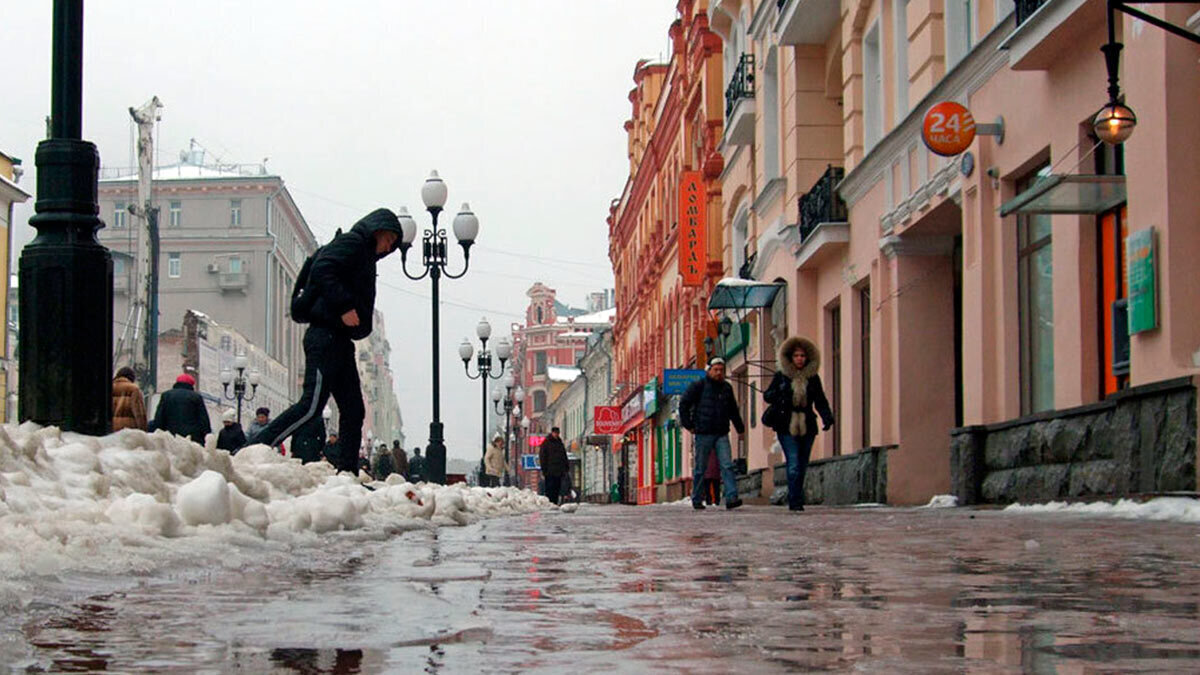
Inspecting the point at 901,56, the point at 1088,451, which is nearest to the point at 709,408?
the point at 901,56

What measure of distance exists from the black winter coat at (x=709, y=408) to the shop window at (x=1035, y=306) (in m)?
3.49

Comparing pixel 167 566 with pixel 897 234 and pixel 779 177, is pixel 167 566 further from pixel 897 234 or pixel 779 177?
pixel 779 177

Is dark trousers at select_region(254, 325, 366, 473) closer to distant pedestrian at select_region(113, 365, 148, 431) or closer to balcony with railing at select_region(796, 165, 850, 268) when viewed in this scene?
distant pedestrian at select_region(113, 365, 148, 431)

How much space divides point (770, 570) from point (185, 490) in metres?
2.18

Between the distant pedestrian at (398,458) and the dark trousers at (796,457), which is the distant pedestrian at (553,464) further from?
the dark trousers at (796,457)

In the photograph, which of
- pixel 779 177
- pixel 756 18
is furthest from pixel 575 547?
pixel 756 18

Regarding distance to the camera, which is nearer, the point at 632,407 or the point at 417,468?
the point at 417,468

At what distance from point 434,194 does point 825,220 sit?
5682 millimetres

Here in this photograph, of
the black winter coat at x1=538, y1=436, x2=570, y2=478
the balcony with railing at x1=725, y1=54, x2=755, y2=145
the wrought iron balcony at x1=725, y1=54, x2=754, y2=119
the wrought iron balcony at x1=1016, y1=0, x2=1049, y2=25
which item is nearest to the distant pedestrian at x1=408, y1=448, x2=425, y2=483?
the black winter coat at x1=538, y1=436, x2=570, y2=478

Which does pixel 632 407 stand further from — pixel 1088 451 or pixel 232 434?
pixel 1088 451

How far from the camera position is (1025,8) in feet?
44.5

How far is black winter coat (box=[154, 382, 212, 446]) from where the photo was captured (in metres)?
17.3

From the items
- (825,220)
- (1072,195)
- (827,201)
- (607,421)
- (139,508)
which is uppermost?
(827,201)

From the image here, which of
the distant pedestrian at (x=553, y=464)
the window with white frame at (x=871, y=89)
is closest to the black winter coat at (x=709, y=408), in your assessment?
the window with white frame at (x=871, y=89)
